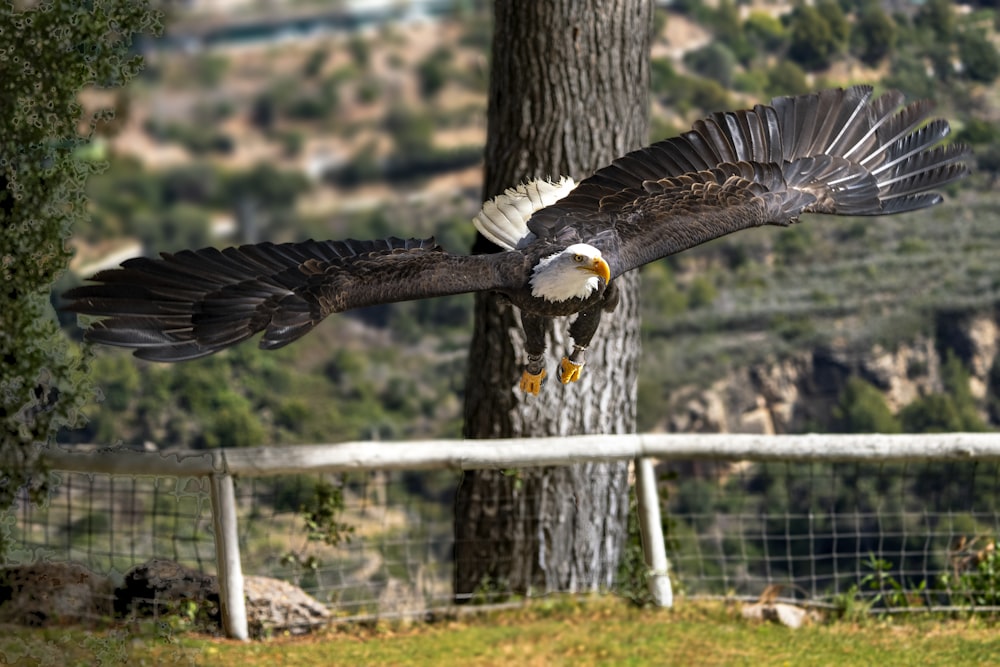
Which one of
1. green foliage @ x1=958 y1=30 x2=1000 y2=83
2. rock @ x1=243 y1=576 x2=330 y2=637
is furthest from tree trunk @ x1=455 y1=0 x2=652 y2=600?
green foliage @ x1=958 y1=30 x2=1000 y2=83

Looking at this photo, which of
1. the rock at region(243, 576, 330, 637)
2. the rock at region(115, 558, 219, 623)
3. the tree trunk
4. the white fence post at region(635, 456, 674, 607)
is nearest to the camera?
the rock at region(115, 558, 219, 623)

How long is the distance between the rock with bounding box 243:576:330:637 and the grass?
76 mm

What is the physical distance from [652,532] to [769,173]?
207 centimetres

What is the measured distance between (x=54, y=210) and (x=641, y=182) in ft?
8.03

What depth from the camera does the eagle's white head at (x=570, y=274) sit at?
15.5ft

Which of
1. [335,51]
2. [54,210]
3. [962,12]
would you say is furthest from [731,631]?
[335,51]

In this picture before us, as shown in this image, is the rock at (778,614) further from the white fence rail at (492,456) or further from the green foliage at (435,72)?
the green foliage at (435,72)

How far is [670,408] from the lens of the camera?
66.5 ft

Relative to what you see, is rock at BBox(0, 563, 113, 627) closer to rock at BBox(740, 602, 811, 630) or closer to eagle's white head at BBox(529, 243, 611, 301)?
eagle's white head at BBox(529, 243, 611, 301)

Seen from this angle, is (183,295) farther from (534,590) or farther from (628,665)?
(534,590)

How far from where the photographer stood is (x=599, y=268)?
4.74 metres

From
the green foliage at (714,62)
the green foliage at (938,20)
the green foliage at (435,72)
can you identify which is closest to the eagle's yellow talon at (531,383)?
the green foliage at (938,20)

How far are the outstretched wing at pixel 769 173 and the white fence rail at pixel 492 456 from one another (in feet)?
4.42

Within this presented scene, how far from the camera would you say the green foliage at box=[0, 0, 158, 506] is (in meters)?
4.78
